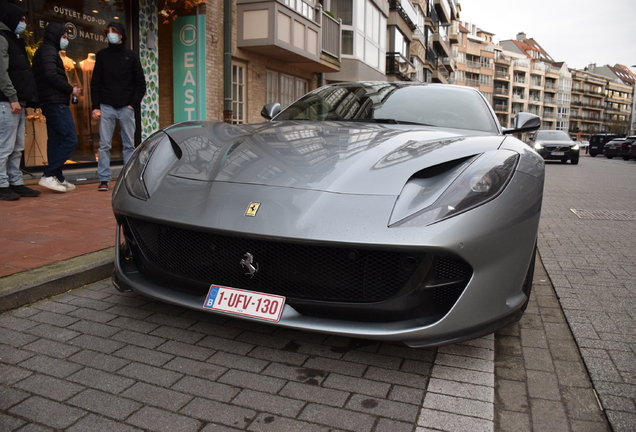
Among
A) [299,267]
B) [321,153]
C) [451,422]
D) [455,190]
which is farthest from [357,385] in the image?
[321,153]

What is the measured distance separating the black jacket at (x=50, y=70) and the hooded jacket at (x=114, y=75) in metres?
0.46

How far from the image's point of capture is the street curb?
109 inches

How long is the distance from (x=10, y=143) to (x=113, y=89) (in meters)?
1.40

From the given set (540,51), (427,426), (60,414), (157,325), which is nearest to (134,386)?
(60,414)

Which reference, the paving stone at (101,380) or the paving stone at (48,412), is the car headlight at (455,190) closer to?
the paving stone at (101,380)

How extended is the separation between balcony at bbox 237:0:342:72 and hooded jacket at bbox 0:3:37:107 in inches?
312

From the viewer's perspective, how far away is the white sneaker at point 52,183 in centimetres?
607

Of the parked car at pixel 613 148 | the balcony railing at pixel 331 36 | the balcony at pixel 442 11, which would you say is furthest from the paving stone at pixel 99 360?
the balcony at pixel 442 11

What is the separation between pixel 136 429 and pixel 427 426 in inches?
38.1

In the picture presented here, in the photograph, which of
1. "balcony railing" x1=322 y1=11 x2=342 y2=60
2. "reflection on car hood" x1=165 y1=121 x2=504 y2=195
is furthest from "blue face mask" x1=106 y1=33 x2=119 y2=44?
"balcony railing" x1=322 y1=11 x2=342 y2=60

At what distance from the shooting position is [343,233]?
2049 millimetres

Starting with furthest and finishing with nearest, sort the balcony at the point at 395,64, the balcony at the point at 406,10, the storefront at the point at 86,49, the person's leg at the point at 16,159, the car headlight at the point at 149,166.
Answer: the balcony at the point at 395,64 < the balcony at the point at 406,10 < the storefront at the point at 86,49 < the person's leg at the point at 16,159 < the car headlight at the point at 149,166

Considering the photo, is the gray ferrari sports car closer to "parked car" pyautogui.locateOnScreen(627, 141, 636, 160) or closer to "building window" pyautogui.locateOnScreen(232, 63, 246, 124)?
"building window" pyautogui.locateOnScreen(232, 63, 246, 124)

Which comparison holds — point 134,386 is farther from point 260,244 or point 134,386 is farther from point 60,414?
point 260,244
